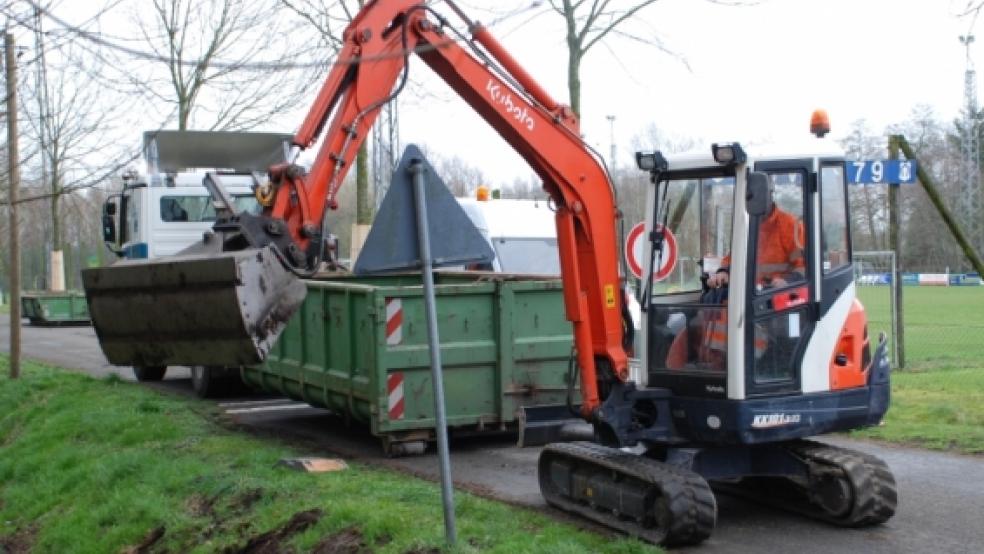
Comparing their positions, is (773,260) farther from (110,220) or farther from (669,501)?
(110,220)

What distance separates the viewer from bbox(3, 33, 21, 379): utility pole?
46.0 feet

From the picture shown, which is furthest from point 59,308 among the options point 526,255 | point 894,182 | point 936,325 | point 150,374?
point 894,182

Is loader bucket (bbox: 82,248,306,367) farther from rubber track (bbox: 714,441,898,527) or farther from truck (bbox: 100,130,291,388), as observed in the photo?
truck (bbox: 100,130,291,388)

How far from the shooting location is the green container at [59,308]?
115 feet

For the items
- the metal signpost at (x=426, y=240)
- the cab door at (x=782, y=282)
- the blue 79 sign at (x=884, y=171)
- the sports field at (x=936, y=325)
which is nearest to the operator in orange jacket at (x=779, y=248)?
the cab door at (x=782, y=282)

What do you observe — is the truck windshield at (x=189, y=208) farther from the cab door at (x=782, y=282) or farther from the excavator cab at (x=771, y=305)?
the cab door at (x=782, y=282)

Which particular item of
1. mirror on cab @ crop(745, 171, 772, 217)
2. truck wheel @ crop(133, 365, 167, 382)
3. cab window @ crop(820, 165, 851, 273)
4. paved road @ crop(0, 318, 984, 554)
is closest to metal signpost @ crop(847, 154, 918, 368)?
cab window @ crop(820, 165, 851, 273)

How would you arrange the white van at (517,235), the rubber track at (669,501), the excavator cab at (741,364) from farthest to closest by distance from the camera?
the white van at (517,235)
the excavator cab at (741,364)
the rubber track at (669,501)

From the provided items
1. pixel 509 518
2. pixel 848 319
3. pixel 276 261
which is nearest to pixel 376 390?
pixel 509 518

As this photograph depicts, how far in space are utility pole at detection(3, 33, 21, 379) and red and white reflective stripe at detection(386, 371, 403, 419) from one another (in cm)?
532

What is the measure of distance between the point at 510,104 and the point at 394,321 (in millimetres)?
3026

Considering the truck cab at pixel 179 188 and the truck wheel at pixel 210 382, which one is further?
the truck cab at pixel 179 188

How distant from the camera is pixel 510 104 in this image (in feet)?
27.7

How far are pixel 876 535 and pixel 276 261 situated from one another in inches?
167
